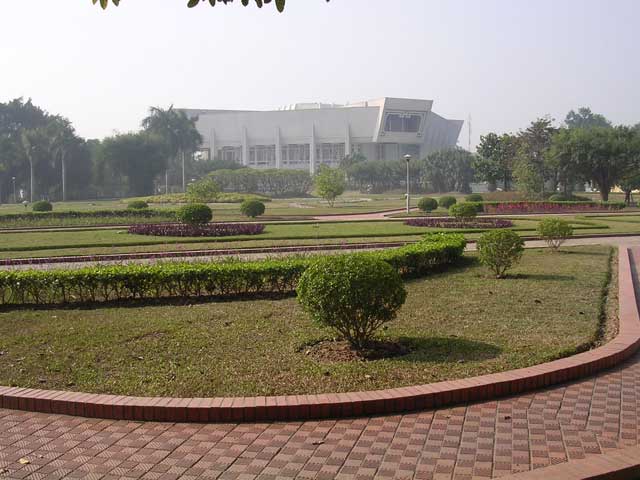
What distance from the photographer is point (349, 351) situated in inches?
207

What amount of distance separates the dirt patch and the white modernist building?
76.9 meters

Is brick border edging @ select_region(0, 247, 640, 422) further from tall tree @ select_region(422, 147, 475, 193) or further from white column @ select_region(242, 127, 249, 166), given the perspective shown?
white column @ select_region(242, 127, 249, 166)

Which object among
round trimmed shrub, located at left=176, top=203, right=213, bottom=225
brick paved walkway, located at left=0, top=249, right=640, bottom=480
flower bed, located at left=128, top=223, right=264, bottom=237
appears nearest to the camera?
brick paved walkway, located at left=0, top=249, right=640, bottom=480

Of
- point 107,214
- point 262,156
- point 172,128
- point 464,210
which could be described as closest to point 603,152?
point 464,210

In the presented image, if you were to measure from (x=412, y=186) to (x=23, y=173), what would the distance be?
33318 mm

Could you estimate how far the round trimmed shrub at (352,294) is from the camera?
497 cm

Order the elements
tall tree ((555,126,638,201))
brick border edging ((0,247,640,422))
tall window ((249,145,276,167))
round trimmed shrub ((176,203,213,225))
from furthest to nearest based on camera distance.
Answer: tall window ((249,145,276,167)) → tall tree ((555,126,638,201)) → round trimmed shrub ((176,203,213,225)) → brick border edging ((0,247,640,422))

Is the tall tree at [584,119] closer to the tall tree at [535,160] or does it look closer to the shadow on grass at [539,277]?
the tall tree at [535,160]

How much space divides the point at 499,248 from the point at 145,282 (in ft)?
14.2

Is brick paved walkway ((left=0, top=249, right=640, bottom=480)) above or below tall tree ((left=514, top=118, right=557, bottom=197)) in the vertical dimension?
below

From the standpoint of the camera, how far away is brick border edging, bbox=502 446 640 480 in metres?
3.08

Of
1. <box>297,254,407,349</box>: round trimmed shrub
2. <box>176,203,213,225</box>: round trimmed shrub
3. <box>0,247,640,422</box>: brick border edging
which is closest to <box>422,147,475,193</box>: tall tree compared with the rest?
<box>176,203,213,225</box>: round trimmed shrub

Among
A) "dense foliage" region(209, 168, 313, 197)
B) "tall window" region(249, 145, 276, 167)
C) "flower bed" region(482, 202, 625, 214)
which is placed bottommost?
"flower bed" region(482, 202, 625, 214)

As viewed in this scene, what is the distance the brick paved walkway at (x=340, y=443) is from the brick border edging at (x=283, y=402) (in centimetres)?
7
